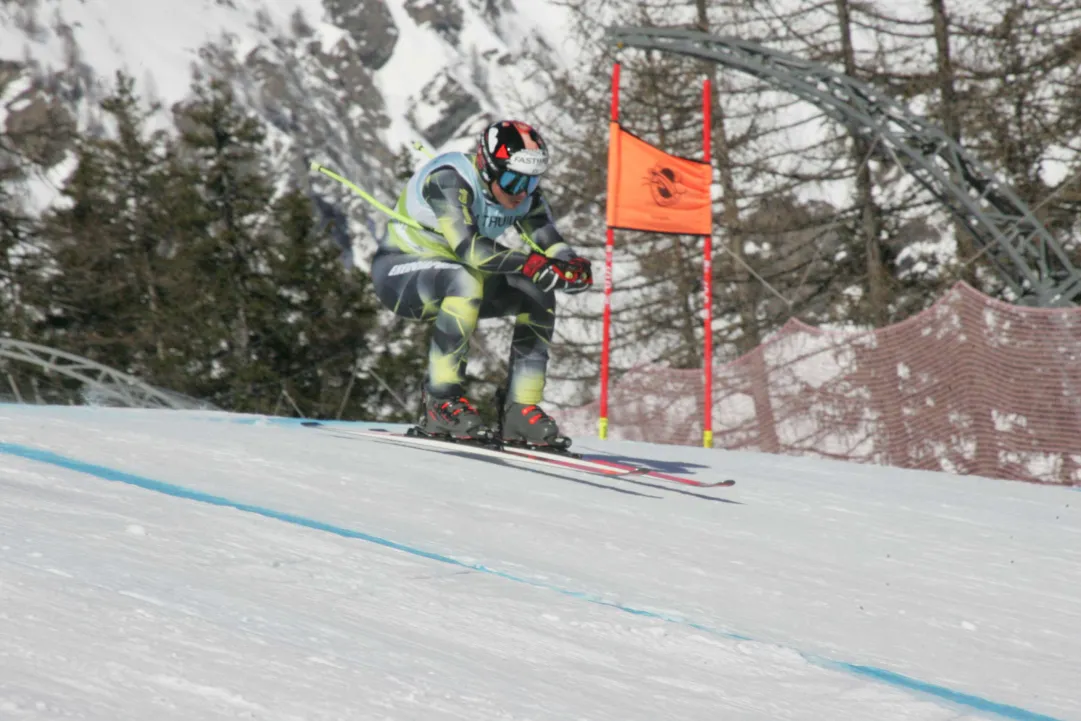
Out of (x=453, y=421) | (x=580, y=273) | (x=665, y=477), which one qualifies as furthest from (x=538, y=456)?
(x=580, y=273)

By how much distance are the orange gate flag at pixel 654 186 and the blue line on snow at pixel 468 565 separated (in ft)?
24.6

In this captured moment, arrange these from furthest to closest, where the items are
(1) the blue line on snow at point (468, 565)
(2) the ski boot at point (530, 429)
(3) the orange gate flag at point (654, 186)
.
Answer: (3) the orange gate flag at point (654, 186)
(2) the ski boot at point (530, 429)
(1) the blue line on snow at point (468, 565)

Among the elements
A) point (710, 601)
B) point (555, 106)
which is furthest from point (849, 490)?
point (555, 106)

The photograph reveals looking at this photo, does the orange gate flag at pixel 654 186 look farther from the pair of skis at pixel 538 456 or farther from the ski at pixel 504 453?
the ski at pixel 504 453

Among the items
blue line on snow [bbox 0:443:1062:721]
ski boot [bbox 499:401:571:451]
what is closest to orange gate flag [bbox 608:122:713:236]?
ski boot [bbox 499:401:571:451]

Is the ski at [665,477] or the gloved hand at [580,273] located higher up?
the gloved hand at [580,273]

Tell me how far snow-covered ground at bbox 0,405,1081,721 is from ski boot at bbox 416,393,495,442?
724 millimetres

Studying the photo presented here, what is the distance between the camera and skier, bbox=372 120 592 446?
5176 millimetres

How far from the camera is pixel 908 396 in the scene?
446 inches

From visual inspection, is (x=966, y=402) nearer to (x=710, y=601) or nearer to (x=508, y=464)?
(x=508, y=464)

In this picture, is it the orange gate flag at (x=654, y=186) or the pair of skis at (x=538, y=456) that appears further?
the orange gate flag at (x=654, y=186)

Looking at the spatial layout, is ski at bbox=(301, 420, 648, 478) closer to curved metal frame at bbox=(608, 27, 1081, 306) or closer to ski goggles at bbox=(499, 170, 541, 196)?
ski goggles at bbox=(499, 170, 541, 196)

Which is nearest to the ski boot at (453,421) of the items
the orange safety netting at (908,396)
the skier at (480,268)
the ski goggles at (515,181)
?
the skier at (480,268)

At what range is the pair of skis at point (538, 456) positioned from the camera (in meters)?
5.14
